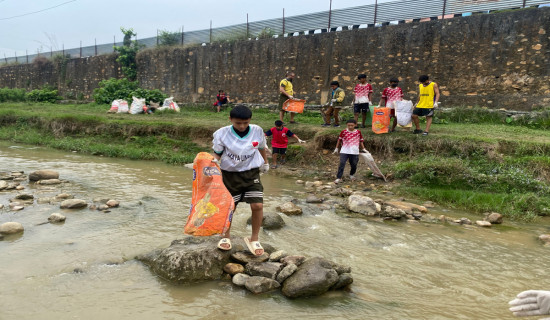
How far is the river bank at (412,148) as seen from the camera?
654 cm

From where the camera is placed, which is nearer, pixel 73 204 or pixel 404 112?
pixel 73 204

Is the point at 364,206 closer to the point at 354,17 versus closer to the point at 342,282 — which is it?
the point at 342,282

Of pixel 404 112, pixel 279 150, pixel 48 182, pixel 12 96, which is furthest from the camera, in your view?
pixel 12 96

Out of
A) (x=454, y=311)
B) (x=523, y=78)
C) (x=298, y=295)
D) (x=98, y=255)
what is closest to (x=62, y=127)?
(x=98, y=255)

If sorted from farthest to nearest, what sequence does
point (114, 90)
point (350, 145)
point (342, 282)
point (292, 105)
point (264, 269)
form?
point (114, 90) < point (292, 105) < point (350, 145) < point (264, 269) < point (342, 282)

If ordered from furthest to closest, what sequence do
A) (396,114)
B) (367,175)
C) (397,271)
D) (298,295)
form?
(396,114) < (367,175) < (397,271) < (298,295)

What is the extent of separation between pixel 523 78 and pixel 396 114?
4729 mm

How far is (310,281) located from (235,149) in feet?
4.72

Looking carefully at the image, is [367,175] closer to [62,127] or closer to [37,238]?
[37,238]

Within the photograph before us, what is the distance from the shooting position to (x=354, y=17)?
45.5 feet

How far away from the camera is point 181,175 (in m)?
8.58

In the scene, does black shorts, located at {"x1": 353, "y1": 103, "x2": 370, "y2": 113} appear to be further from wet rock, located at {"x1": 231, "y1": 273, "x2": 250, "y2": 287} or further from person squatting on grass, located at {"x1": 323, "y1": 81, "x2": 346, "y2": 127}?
wet rock, located at {"x1": 231, "y1": 273, "x2": 250, "y2": 287}

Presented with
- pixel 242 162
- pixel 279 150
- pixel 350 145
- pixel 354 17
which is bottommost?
pixel 279 150

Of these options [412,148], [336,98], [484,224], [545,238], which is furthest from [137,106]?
[545,238]
